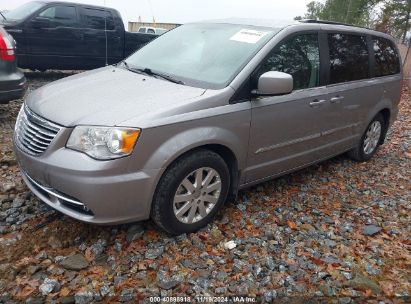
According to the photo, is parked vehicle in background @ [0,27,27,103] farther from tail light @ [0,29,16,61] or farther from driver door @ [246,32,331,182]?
driver door @ [246,32,331,182]

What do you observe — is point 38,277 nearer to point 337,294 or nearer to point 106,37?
point 337,294

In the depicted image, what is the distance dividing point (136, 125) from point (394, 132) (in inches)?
235

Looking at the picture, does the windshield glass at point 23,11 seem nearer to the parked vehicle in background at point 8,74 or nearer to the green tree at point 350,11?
the parked vehicle in background at point 8,74

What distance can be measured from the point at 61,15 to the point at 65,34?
0.40 metres

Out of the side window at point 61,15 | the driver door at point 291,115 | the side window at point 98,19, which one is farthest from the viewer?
the side window at point 98,19

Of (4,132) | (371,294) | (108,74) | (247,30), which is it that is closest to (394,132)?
(247,30)

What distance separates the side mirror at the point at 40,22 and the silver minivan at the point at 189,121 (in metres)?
5.03

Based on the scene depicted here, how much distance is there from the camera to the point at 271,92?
317cm

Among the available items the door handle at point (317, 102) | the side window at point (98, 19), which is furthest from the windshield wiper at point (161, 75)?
the side window at point (98, 19)

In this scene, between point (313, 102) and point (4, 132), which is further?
point (4, 132)

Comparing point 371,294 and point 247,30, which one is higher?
point 247,30

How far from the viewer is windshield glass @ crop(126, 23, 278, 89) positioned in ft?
10.8

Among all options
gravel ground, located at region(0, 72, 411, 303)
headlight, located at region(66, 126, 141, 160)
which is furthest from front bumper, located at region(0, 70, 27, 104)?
headlight, located at region(66, 126, 141, 160)

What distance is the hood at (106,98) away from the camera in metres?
2.75
